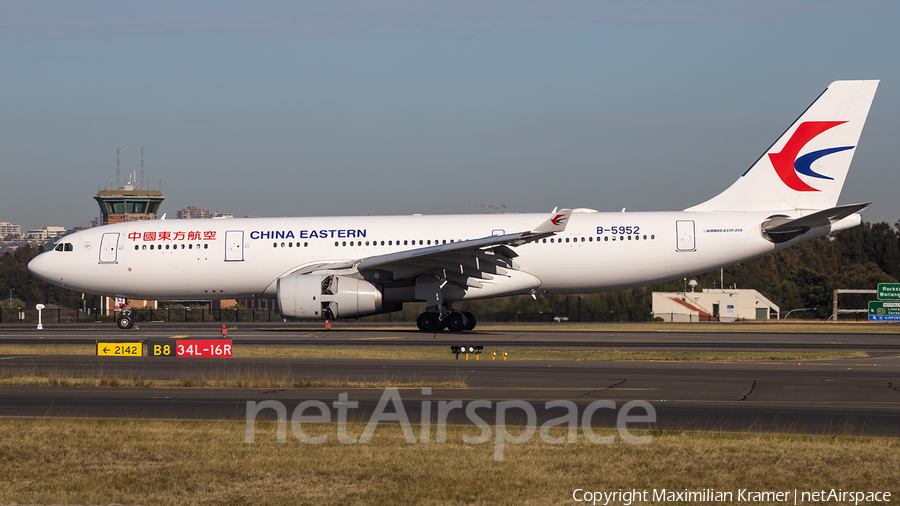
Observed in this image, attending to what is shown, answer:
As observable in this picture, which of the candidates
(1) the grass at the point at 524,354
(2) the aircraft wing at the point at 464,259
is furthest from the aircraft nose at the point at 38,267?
(2) the aircraft wing at the point at 464,259

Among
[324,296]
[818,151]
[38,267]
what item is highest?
[818,151]

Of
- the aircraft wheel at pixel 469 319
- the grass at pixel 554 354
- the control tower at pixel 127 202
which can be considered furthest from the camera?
the control tower at pixel 127 202

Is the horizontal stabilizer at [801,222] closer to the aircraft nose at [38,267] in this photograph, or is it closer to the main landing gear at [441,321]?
the main landing gear at [441,321]

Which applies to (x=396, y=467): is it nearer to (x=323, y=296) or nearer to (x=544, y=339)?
(x=544, y=339)

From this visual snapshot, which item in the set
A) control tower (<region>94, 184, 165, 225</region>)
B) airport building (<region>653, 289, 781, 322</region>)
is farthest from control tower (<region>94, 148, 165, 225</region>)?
airport building (<region>653, 289, 781, 322</region>)

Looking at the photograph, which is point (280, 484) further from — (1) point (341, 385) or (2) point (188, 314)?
(2) point (188, 314)

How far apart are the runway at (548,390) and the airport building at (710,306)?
25.5m

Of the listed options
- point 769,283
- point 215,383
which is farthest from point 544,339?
point 769,283

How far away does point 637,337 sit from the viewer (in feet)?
91.8

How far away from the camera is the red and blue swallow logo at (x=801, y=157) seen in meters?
30.5

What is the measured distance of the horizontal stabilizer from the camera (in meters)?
27.5

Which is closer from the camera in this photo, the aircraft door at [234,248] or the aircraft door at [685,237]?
the aircraft door at [685,237]

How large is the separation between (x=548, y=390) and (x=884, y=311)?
31.4 metres

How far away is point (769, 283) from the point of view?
285ft
